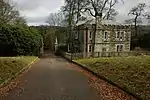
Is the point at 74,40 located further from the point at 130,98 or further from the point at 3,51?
the point at 130,98

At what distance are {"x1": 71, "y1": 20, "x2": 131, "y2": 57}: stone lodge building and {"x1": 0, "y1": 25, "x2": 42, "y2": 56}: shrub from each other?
10327 millimetres

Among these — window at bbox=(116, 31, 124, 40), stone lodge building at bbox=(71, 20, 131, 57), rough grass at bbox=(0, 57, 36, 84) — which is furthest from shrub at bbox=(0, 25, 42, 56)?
rough grass at bbox=(0, 57, 36, 84)

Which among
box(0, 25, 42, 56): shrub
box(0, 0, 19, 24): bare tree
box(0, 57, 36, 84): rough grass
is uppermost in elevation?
box(0, 0, 19, 24): bare tree

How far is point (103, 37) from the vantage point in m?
56.3

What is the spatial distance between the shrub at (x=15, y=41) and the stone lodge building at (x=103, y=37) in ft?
33.9

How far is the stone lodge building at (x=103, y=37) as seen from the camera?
181ft

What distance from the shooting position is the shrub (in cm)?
4962

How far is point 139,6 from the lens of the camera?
6875 cm

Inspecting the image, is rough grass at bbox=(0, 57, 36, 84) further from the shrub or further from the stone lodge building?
the stone lodge building

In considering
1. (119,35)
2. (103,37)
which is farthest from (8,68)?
(119,35)

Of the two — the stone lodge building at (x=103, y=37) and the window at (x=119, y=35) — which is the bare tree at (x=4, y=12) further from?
the window at (x=119, y=35)

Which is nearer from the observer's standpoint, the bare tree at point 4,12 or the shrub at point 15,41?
the bare tree at point 4,12

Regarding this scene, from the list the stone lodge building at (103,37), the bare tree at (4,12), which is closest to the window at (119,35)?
the stone lodge building at (103,37)

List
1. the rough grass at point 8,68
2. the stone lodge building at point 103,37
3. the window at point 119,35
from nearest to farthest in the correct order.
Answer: the rough grass at point 8,68
the stone lodge building at point 103,37
the window at point 119,35
